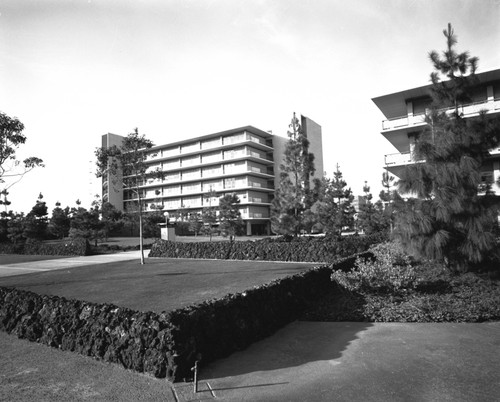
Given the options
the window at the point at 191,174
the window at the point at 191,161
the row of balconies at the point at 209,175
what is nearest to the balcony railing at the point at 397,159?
the row of balconies at the point at 209,175

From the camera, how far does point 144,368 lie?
16.5 ft

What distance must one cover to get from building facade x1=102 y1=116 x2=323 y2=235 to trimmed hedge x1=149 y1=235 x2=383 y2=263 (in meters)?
32.5

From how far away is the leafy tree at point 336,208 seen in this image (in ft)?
91.2

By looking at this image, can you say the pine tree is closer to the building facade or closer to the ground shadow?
the ground shadow

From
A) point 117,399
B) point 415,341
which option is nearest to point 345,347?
point 415,341

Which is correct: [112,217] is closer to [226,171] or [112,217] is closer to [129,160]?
[226,171]

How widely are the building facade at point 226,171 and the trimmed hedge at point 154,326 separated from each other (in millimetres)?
49227

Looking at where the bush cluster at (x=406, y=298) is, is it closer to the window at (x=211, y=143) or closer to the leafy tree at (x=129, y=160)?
the leafy tree at (x=129, y=160)

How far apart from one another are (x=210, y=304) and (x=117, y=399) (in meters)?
2.00

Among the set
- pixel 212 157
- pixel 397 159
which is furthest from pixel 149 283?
pixel 212 157

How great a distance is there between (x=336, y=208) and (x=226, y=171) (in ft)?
116

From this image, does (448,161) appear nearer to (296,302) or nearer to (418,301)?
(418,301)

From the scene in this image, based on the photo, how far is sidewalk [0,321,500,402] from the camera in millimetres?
4375

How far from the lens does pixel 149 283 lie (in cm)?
1373
